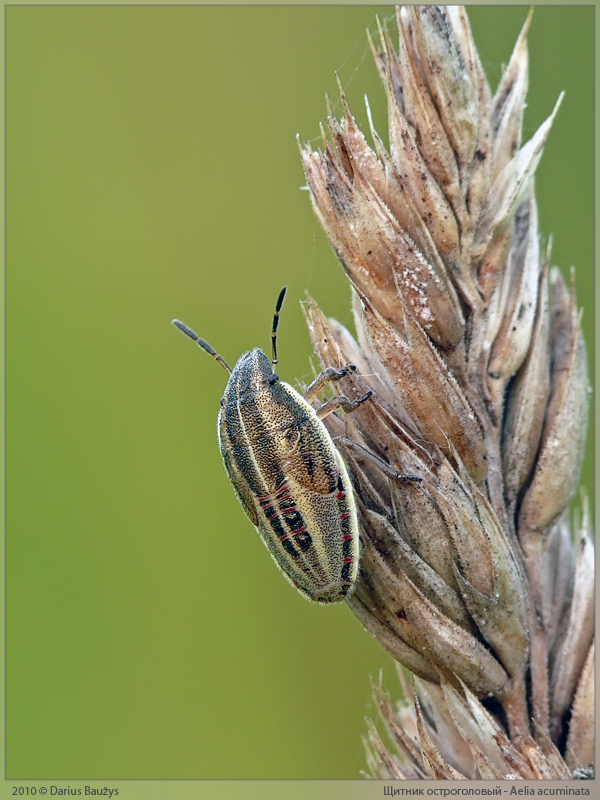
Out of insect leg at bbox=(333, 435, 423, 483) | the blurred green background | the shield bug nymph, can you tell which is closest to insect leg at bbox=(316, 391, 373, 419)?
the shield bug nymph

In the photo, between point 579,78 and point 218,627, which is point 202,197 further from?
point 218,627

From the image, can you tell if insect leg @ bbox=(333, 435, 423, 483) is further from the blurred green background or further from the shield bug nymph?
the blurred green background

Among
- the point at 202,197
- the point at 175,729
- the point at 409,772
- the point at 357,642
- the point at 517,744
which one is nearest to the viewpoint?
the point at 517,744

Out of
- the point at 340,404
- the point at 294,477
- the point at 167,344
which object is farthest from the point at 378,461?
the point at 167,344

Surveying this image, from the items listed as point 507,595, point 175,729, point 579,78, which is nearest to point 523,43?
point 579,78

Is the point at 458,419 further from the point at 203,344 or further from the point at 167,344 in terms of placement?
the point at 167,344

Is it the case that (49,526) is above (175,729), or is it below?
above
